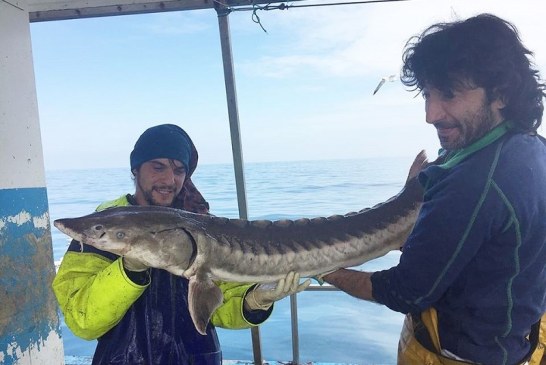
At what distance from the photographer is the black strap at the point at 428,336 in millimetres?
1730

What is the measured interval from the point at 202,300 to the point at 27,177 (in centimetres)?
184

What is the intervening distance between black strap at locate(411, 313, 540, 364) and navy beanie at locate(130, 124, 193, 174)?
1.22 metres

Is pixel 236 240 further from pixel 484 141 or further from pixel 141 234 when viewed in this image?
pixel 484 141

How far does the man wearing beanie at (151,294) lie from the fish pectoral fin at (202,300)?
0.17 metres

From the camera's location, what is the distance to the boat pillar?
2.95 metres

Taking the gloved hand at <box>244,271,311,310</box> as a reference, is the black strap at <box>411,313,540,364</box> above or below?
below

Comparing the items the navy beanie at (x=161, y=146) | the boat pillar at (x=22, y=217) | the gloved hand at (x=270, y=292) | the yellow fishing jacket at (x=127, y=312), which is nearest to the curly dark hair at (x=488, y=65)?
the gloved hand at (x=270, y=292)

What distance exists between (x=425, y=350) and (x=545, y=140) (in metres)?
0.89

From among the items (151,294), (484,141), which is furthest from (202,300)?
(484,141)

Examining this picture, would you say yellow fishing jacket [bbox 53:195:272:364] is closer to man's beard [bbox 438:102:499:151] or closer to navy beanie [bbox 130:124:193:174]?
navy beanie [bbox 130:124:193:174]

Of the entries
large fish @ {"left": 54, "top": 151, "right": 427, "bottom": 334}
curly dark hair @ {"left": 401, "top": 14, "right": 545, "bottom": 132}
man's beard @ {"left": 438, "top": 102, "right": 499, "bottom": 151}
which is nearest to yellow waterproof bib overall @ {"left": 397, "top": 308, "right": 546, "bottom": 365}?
large fish @ {"left": 54, "top": 151, "right": 427, "bottom": 334}

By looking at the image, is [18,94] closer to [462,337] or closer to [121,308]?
[121,308]

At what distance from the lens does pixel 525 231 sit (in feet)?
5.00

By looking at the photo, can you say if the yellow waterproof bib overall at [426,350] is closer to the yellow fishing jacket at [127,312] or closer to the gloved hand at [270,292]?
the gloved hand at [270,292]
